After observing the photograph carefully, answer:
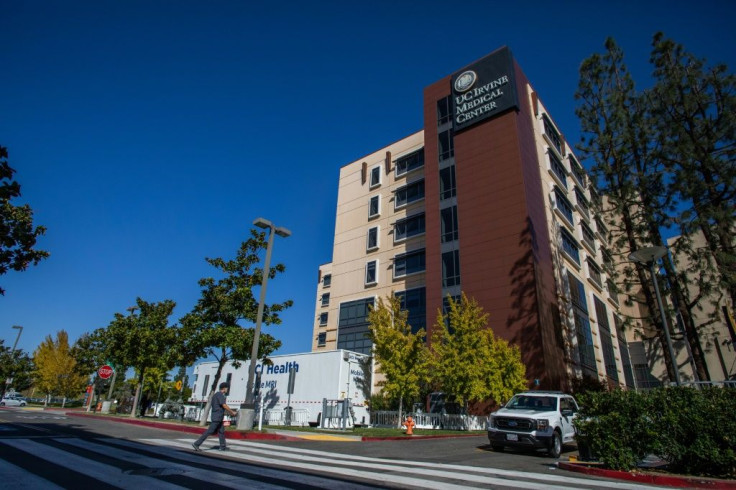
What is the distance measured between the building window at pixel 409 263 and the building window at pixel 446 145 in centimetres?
845

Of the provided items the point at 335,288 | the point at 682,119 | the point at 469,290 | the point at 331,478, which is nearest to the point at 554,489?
the point at 331,478

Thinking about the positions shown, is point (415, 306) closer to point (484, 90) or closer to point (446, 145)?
point (446, 145)

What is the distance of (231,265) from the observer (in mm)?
18953

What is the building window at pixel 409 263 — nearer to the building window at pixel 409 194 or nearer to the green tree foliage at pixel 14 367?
the building window at pixel 409 194

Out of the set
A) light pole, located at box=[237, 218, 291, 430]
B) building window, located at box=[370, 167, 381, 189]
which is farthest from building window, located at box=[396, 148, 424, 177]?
light pole, located at box=[237, 218, 291, 430]

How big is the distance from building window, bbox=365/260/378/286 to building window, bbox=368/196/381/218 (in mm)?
4902

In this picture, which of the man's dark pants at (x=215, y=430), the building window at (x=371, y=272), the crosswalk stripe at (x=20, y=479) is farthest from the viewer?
the building window at (x=371, y=272)

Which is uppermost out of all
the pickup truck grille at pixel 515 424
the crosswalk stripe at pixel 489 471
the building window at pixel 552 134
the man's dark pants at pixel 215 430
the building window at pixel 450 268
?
the building window at pixel 552 134

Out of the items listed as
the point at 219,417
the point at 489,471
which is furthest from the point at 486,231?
the point at 219,417

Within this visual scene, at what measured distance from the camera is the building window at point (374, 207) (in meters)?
38.1

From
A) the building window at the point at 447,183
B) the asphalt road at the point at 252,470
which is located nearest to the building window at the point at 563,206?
the building window at the point at 447,183

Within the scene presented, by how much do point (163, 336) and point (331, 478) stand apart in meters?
24.8

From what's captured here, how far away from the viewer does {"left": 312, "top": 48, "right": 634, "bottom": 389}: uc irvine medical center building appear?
2639cm

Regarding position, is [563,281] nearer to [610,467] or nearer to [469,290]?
[469,290]
